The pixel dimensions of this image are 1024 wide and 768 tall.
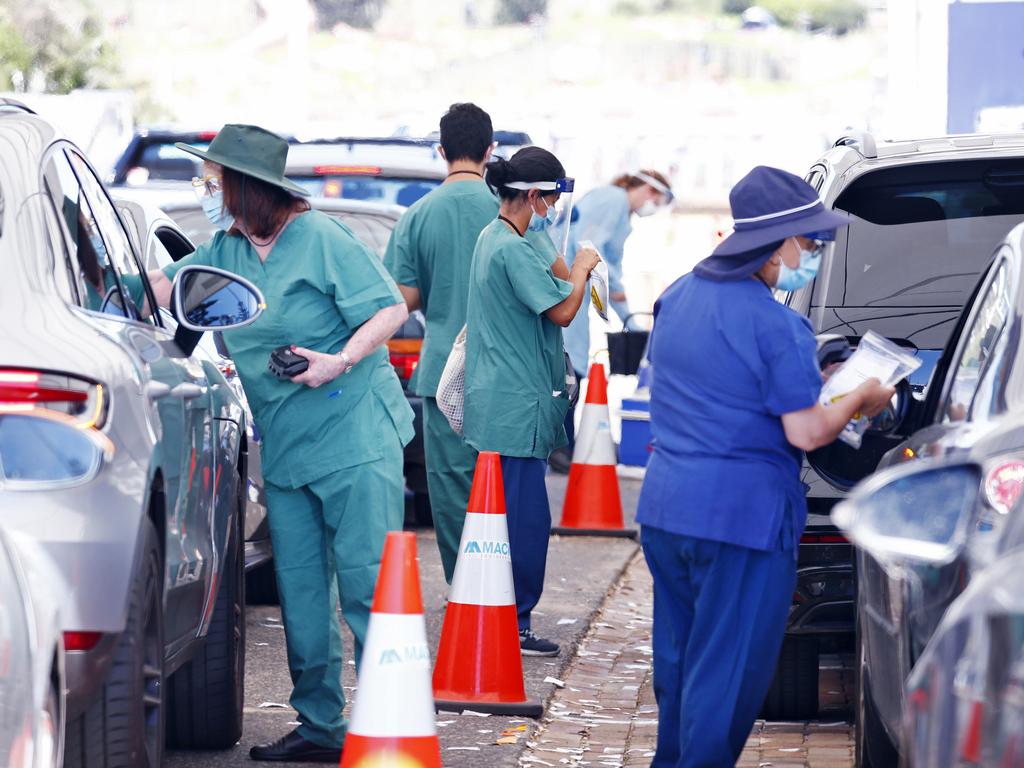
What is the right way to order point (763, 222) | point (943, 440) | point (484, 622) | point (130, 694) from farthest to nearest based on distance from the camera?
point (484, 622)
point (763, 222)
point (943, 440)
point (130, 694)

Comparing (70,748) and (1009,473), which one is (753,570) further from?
(70,748)

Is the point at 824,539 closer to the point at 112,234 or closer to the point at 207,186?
the point at 207,186

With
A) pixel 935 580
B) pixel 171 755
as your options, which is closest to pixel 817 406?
pixel 935 580

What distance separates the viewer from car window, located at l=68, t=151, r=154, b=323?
5.16 m

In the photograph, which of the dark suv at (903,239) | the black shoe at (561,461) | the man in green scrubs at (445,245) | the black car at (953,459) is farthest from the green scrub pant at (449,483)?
the black shoe at (561,461)

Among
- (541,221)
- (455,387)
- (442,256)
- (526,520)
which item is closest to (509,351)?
(455,387)

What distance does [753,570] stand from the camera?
488 cm

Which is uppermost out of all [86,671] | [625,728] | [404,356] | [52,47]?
[52,47]

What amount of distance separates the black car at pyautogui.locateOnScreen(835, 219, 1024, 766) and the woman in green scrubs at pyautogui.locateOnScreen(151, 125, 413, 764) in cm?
149

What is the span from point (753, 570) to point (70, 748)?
164 cm

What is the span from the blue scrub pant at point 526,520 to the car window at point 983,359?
274 cm

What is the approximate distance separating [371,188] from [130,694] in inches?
303

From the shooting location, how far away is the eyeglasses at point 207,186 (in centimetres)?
599

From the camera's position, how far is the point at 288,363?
5727 mm
